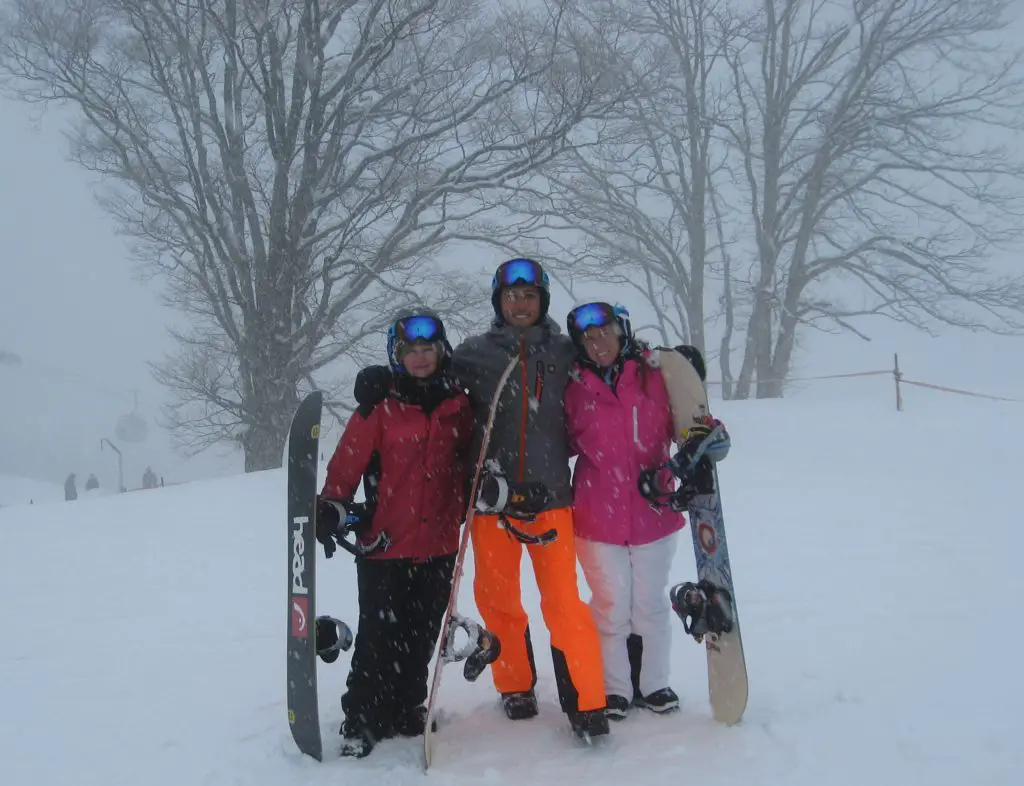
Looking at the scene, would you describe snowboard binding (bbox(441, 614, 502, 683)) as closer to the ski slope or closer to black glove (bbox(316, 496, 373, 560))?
the ski slope

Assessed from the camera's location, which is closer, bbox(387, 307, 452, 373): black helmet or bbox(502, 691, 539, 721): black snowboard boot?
bbox(387, 307, 452, 373): black helmet

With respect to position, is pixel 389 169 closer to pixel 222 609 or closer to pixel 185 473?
pixel 222 609

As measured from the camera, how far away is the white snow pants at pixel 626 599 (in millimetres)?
3299

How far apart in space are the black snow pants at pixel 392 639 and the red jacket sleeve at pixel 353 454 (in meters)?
0.36

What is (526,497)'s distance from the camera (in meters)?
3.08

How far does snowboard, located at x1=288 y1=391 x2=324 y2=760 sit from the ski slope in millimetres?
161

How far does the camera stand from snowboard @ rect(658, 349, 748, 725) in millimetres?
3205

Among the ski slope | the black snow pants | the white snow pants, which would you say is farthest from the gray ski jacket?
the ski slope

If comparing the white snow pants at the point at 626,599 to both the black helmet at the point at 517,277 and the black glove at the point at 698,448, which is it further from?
the black helmet at the point at 517,277

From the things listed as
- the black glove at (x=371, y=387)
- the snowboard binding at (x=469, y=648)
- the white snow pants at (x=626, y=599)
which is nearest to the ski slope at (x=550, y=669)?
the white snow pants at (x=626, y=599)

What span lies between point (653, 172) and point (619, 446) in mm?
17401

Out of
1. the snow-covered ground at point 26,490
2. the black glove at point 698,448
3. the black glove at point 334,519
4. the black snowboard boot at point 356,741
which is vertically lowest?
the black snowboard boot at point 356,741

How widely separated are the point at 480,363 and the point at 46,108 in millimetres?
11952

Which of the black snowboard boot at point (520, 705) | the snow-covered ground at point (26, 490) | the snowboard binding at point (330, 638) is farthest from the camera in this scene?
the snow-covered ground at point (26, 490)
